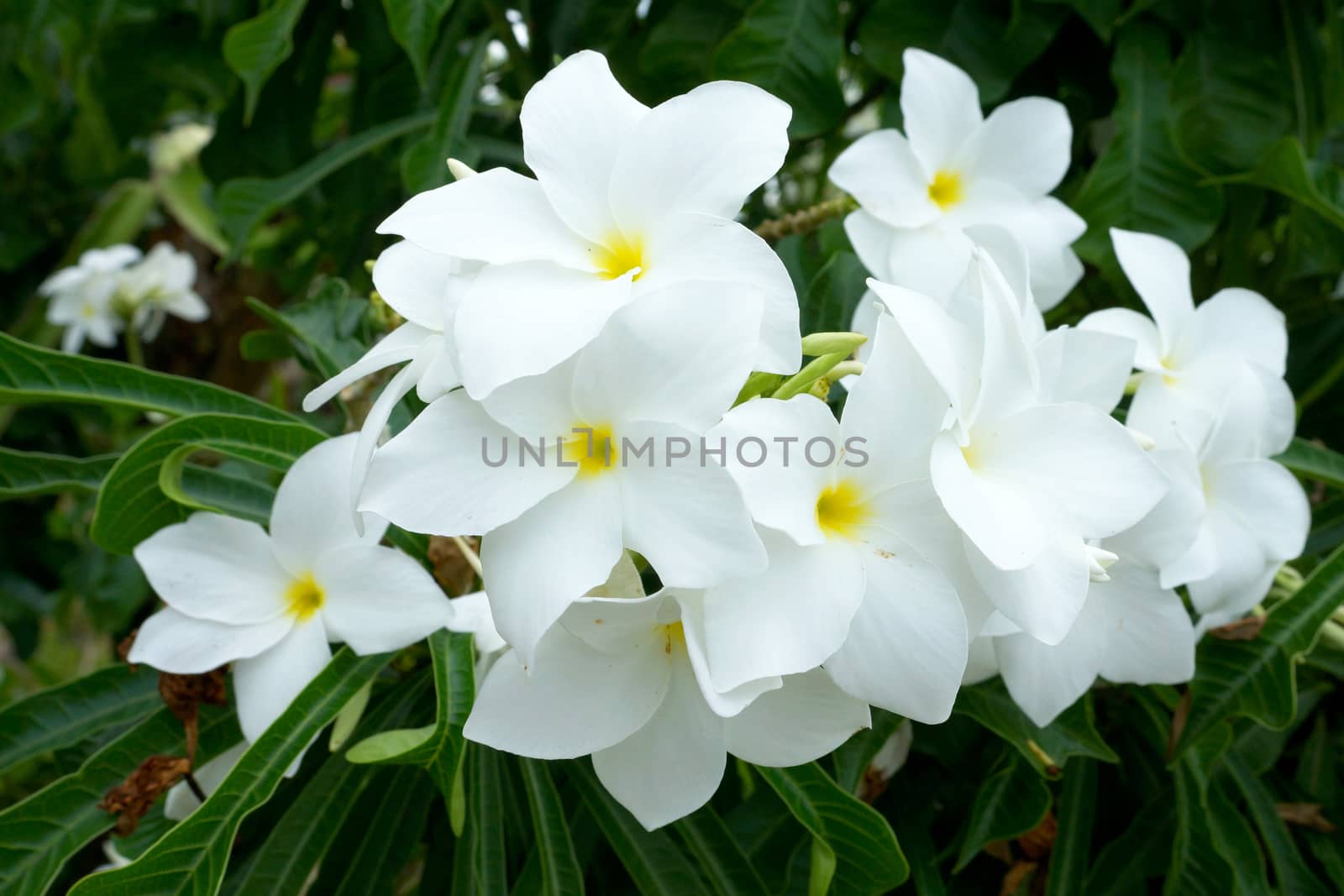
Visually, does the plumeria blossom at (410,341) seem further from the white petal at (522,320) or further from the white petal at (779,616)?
the white petal at (779,616)

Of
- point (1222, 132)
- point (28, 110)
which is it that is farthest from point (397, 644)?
point (28, 110)

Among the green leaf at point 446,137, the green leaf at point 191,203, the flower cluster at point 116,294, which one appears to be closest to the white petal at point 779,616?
the green leaf at point 446,137

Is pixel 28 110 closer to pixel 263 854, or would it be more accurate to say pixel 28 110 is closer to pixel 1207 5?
pixel 263 854

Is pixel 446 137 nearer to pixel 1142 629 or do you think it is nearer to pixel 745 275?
pixel 745 275

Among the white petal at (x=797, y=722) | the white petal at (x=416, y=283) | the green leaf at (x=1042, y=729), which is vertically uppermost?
the white petal at (x=416, y=283)

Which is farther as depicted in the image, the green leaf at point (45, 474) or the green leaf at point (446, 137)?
the green leaf at point (446, 137)

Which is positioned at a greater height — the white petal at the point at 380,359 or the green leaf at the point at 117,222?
the white petal at the point at 380,359

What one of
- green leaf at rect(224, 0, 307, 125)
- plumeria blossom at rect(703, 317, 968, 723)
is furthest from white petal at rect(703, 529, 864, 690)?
green leaf at rect(224, 0, 307, 125)
